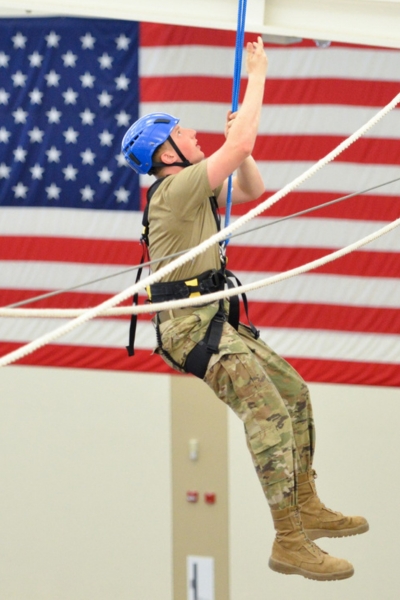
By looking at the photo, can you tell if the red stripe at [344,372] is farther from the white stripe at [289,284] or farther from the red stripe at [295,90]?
the red stripe at [295,90]

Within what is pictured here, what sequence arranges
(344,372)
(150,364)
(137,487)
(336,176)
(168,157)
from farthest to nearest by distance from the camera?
1. (137,487)
2. (150,364)
3. (344,372)
4. (336,176)
5. (168,157)

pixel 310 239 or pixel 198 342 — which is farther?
pixel 310 239

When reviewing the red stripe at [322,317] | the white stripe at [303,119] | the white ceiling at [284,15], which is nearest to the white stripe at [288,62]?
the white stripe at [303,119]

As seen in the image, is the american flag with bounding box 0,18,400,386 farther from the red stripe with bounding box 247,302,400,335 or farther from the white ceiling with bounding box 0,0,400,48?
the white ceiling with bounding box 0,0,400,48

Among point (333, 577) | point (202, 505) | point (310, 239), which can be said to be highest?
point (310, 239)

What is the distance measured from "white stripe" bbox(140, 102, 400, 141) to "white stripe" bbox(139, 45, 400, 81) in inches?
7.9

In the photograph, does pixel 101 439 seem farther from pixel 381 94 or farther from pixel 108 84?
pixel 381 94

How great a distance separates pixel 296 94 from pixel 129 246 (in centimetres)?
154

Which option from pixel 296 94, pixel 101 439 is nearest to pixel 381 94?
pixel 296 94

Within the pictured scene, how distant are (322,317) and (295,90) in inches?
60.7

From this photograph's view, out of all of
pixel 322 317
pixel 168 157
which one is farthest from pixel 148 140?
pixel 322 317

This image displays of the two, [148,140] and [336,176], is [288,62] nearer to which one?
[336,176]

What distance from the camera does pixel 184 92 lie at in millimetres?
5945

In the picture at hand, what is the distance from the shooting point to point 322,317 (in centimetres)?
611
